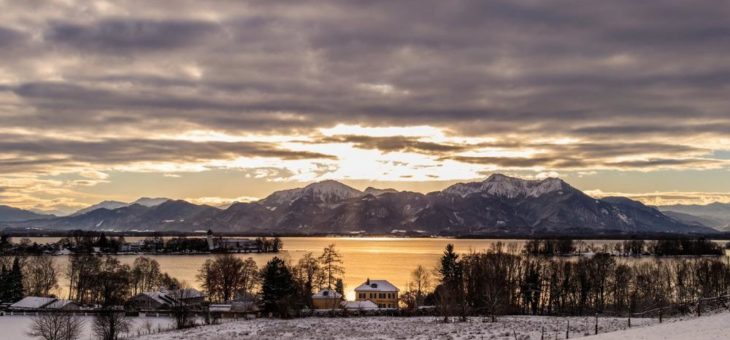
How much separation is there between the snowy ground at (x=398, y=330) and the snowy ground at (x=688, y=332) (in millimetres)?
9025

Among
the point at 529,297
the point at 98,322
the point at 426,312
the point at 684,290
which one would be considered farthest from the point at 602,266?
the point at 98,322

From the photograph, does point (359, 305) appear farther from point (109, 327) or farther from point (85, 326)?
point (109, 327)

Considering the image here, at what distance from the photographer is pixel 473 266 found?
108 meters

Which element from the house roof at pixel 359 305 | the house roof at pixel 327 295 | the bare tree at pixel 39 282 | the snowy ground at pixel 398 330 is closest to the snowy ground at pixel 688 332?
the snowy ground at pixel 398 330

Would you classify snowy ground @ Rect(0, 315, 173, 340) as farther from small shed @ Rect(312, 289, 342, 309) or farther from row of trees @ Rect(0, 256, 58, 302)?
small shed @ Rect(312, 289, 342, 309)

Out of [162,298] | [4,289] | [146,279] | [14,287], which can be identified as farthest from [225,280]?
[4,289]

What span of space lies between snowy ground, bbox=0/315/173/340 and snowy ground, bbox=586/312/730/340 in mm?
47801

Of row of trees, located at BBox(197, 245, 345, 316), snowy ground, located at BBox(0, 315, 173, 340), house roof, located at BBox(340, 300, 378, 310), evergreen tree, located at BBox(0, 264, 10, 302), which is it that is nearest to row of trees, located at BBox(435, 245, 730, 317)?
house roof, located at BBox(340, 300, 378, 310)

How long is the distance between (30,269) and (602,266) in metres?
114

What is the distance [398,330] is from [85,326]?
42.7m

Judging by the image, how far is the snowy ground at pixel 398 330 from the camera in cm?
5431

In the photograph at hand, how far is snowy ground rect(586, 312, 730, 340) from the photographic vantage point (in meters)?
35.0

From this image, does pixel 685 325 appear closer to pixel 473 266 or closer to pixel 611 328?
pixel 611 328

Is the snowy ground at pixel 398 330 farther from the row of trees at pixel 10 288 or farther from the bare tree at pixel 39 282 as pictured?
the bare tree at pixel 39 282
